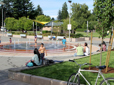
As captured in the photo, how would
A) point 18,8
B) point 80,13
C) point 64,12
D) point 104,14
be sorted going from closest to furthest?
point 104,14 < point 18,8 < point 80,13 < point 64,12

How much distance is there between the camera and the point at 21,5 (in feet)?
263

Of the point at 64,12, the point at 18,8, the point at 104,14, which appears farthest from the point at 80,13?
the point at 104,14

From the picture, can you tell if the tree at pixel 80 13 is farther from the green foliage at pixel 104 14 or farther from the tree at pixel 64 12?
the green foliage at pixel 104 14

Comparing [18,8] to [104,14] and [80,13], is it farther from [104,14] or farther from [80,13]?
[104,14]

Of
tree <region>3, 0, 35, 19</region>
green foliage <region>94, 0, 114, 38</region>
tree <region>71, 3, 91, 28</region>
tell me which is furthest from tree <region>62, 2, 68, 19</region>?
green foliage <region>94, 0, 114, 38</region>

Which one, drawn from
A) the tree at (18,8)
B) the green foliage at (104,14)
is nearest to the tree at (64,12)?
the tree at (18,8)

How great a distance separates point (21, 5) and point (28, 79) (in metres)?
78.5

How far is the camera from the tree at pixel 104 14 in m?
6.71

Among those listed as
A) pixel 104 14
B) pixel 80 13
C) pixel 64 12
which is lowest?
pixel 104 14

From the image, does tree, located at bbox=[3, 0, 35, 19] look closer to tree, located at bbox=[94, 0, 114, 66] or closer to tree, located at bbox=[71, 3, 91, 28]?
tree, located at bbox=[71, 3, 91, 28]

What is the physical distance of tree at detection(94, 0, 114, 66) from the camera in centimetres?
671

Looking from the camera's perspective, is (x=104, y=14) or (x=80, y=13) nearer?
(x=104, y=14)

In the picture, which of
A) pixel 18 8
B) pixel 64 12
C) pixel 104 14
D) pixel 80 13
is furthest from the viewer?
pixel 64 12

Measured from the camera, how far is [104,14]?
22.4ft
